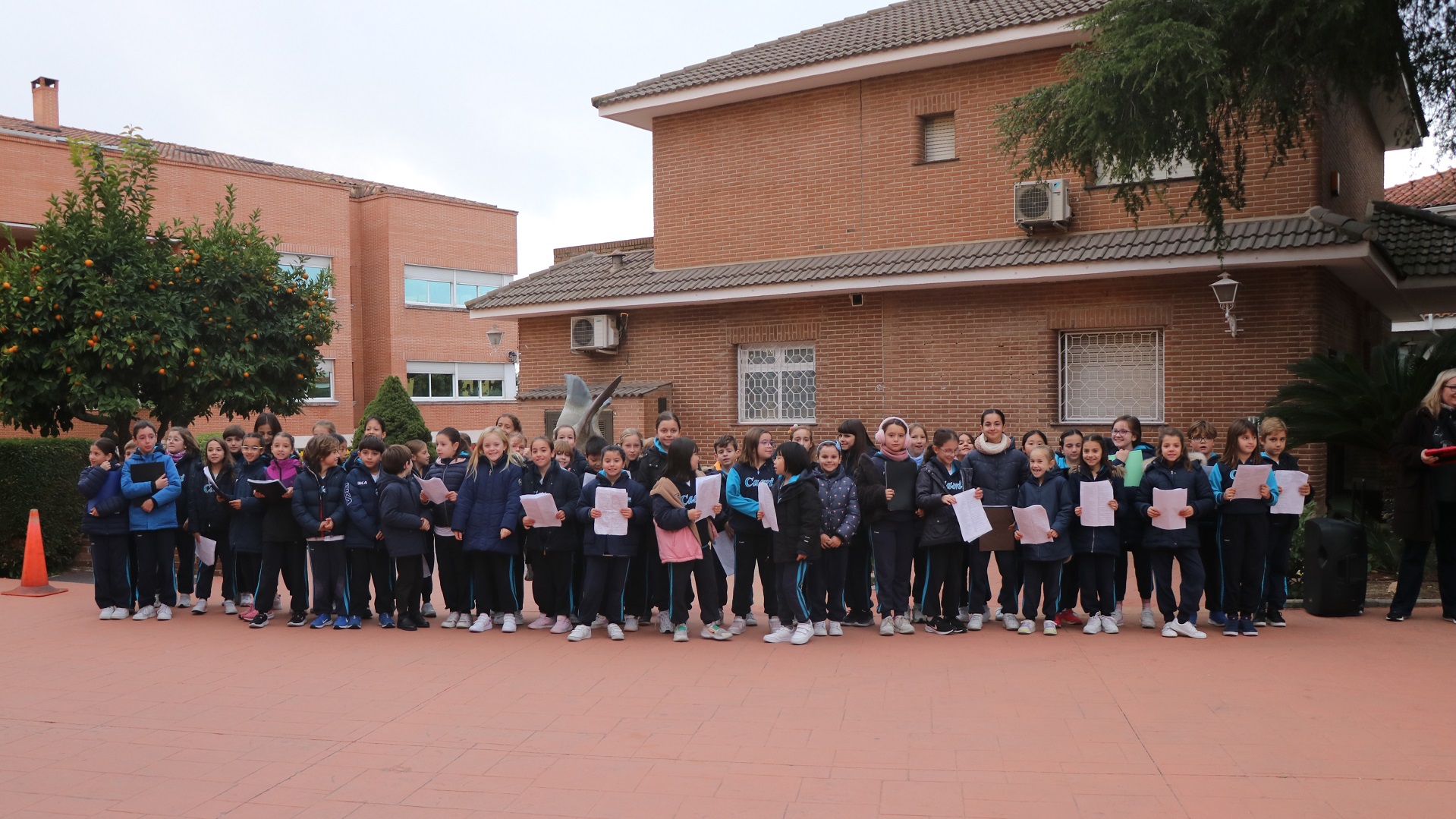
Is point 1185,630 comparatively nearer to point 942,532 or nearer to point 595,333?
point 942,532

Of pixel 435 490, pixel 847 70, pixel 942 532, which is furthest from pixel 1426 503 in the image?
pixel 847 70

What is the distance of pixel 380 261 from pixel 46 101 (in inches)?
391

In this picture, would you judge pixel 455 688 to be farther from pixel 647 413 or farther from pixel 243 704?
pixel 647 413

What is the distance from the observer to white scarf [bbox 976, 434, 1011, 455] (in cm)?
870

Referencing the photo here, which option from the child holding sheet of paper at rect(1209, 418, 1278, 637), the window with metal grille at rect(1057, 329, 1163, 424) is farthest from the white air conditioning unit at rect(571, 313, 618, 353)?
the child holding sheet of paper at rect(1209, 418, 1278, 637)

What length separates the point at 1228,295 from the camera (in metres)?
12.5

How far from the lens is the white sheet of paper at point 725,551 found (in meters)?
8.85

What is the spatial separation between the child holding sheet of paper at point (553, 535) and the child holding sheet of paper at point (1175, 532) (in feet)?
14.4

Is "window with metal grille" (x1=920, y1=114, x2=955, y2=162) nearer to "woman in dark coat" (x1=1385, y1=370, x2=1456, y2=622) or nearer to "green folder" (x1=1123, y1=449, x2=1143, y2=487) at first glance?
"green folder" (x1=1123, y1=449, x2=1143, y2=487)

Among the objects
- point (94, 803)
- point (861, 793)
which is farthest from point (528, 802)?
point (94, 803)

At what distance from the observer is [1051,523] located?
28.0 ft

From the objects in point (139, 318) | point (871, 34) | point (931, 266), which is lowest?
point (139, 318)

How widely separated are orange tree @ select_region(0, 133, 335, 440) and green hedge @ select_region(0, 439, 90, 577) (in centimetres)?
30

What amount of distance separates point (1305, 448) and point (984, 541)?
20.5 feet
